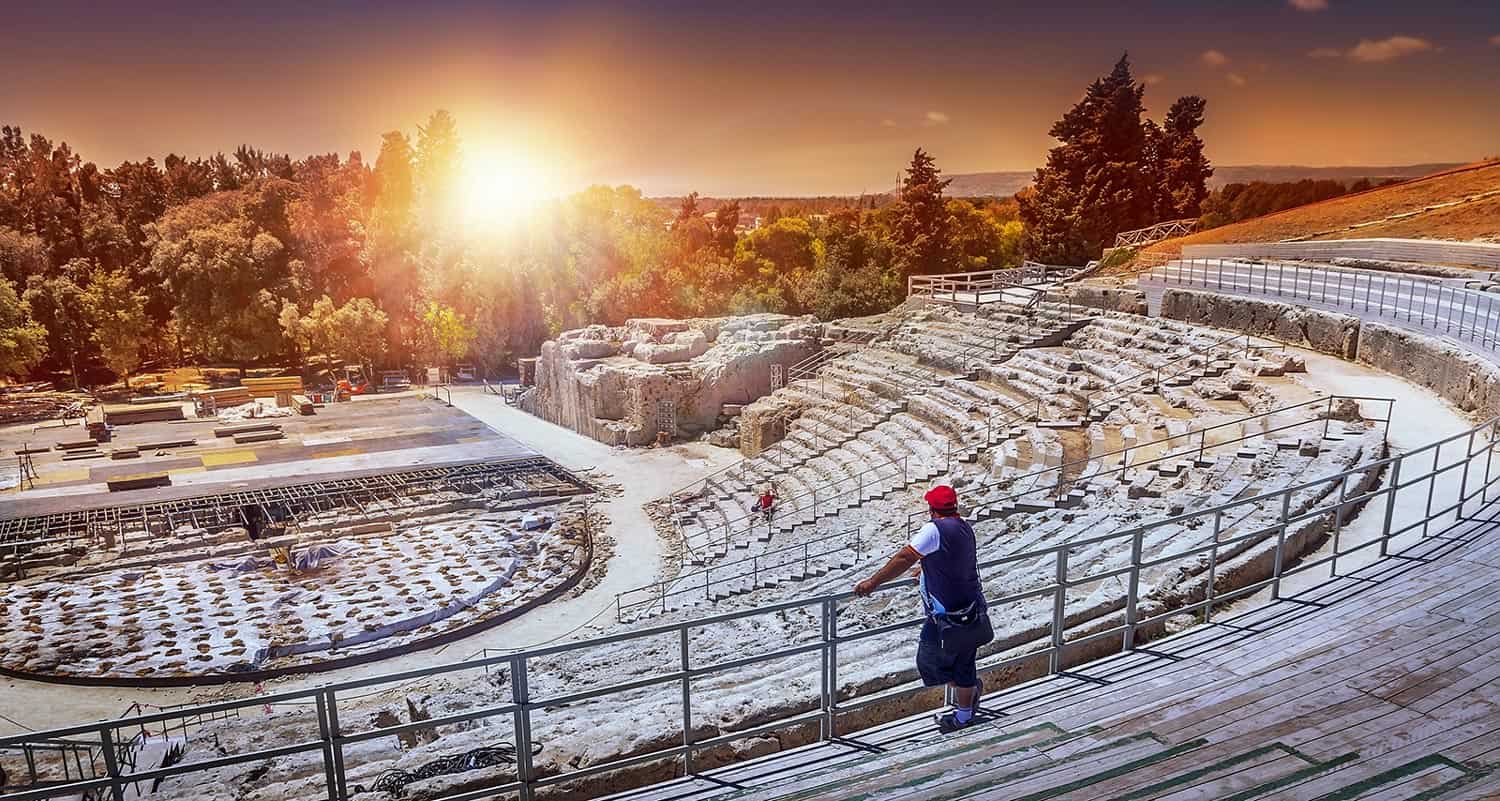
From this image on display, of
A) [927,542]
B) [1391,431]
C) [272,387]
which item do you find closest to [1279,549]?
[927,542]

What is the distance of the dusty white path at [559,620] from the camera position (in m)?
13.0

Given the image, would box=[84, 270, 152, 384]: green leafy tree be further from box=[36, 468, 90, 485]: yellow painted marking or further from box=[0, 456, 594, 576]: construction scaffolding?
box=[0, 456, 594, 576]: construction scaffolding

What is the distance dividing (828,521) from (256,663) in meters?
9.64

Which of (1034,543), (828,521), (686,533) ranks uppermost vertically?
(1034,543)

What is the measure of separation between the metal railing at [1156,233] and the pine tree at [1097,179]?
1212mm

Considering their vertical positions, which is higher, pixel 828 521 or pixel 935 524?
pixel 935 524

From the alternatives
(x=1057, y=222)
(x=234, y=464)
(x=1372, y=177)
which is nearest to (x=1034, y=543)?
(x=234, y=464)

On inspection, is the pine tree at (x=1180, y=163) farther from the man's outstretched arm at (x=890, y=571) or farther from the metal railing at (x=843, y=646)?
the man's outstretched arm at (x=890, y=571)

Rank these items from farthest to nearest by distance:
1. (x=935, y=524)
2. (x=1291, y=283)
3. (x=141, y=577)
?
(x=1291, y=283) → (x=141, y=577) → (x=935, y=524)

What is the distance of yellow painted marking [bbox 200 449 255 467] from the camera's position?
2644cm

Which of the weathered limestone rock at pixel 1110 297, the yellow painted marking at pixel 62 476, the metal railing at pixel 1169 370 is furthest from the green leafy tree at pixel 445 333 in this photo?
the metal railing at pixel 1169 370

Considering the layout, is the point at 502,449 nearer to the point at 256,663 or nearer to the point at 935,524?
the point at 256,663

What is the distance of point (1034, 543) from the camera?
34.5 feet

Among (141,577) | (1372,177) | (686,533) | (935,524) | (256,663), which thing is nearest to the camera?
(935,524)
